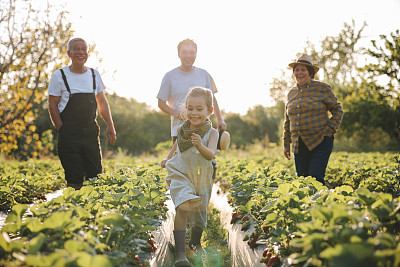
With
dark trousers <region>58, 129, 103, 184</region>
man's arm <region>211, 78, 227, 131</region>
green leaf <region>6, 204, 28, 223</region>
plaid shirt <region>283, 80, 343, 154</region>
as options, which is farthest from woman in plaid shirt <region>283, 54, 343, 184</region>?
green leaf <region>6, 204, 28, 223</region>

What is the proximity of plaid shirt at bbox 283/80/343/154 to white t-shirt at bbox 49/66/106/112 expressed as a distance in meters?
2.60

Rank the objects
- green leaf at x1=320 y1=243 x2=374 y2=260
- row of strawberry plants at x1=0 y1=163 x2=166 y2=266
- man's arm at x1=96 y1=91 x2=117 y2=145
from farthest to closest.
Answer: man's arm at x1=96 y1=91 x2=117 y2=145 < row of strawberry plants at x1=0 y1=163 x2=166 y2=266 < green leaf at x1=320 y1=243 x2=374 y2=260

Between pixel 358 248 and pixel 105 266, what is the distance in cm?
86

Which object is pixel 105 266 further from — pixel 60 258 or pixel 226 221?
pixel 226 221

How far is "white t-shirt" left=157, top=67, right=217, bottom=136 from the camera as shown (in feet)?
14.1

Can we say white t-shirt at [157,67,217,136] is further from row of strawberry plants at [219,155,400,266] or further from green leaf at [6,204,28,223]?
green leaf at [6,204,28,223]

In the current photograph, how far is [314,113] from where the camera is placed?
412cm

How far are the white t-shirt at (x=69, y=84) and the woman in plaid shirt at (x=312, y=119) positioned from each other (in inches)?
101

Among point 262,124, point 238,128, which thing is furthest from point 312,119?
point 262,124

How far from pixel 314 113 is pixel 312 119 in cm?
8

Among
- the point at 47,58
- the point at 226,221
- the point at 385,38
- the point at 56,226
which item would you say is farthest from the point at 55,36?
the point at 385,38

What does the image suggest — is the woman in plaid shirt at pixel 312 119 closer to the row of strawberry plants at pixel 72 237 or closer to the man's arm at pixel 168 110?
the man's arm at pixel 168 110

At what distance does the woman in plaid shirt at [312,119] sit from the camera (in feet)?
13.3

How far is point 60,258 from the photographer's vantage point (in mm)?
1253
